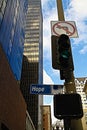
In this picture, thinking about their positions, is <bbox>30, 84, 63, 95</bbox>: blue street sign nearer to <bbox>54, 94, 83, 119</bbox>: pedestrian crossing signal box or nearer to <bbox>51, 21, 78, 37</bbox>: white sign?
<bbox>51, 21, 78, 37</bbox>: white sign

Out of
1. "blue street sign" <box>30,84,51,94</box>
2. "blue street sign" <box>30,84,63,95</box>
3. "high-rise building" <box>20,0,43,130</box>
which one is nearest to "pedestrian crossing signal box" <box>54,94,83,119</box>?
"blue street sign" <box>30,84,63,95</box>

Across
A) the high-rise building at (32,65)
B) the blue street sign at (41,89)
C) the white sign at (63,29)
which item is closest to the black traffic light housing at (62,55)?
the white sign at (63,29)

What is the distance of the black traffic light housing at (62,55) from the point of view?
4.06 metres

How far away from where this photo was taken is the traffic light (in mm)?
4051

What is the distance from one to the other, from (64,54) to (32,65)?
11940 centimetres

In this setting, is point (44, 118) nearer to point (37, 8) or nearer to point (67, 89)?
point (37, 8)

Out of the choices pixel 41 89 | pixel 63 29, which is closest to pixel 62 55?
pixel 63 29

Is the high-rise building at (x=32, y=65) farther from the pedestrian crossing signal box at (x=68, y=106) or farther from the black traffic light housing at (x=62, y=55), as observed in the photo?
the pedestrian crossing signal box at (x=68, y=106)

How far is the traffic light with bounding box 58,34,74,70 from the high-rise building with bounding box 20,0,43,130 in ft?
360

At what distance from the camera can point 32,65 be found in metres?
123

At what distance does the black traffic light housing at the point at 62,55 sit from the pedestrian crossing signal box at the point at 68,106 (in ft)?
1.94

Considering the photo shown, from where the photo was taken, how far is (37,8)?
147875mm

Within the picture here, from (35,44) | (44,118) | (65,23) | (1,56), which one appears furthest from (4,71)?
(35,44)

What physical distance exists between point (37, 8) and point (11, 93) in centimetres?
13245
